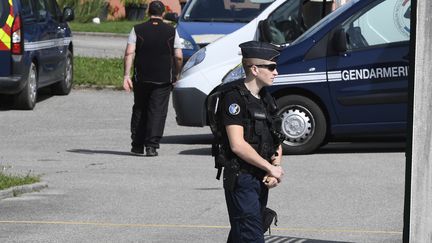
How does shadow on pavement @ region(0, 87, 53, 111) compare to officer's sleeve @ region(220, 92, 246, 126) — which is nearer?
officer's sleeve @ region(220, 92, 246, 126)

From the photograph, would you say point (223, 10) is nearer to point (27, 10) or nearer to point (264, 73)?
point (27, 10)

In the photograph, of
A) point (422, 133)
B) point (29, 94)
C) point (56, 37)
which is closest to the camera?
point (422, 133)

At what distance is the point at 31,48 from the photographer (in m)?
19.6

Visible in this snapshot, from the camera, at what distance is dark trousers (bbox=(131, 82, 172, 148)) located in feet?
51.0

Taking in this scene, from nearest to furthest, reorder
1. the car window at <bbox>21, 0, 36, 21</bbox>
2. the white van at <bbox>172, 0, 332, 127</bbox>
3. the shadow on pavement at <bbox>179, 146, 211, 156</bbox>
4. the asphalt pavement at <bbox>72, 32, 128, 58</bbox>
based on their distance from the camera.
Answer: the shadow on pavement at <bbox>179, 146, 211, 156</bbox> → the white van at <bbox>172, 0, 332, 127</bbox> → the car window at <bbox>21, 0, 36, 21</bbox> → the asphalt pavement at <bbox>72, 32, 128, 58</bbox>

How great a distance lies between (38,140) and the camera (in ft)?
55.6

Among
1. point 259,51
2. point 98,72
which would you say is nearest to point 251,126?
point 259,51

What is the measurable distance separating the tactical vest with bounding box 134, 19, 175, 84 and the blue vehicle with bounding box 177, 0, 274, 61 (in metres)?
6.14

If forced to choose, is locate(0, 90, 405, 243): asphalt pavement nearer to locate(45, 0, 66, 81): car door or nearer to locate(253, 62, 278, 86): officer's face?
locate(253, 62, 278, 86): officer's face

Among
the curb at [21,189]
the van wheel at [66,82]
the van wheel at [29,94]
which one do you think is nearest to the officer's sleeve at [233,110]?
the curb at [21,189]

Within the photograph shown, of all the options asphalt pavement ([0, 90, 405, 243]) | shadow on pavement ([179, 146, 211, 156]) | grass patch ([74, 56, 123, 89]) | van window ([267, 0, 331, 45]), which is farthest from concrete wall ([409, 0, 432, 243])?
grass patch ([74, 56, 123, 89])

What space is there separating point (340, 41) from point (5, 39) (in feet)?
19.0

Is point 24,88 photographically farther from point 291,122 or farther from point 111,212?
point 111,212

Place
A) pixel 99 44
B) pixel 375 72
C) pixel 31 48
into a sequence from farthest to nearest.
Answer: pixel 99 44, pixel 31 48, pixel 375 72
